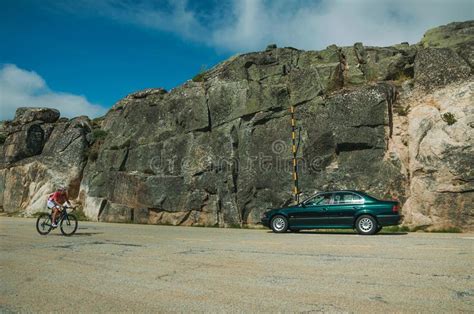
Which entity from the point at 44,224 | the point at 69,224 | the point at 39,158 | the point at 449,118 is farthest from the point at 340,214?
the point at 39,158

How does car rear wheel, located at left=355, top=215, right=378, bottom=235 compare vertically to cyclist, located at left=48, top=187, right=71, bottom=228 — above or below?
below

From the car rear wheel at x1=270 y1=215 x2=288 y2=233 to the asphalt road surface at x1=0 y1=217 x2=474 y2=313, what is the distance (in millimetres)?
4973

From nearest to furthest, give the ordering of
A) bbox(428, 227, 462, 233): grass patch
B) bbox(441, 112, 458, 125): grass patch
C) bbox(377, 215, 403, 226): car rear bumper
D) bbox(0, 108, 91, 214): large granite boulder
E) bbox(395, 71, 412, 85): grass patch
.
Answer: bbox(377, 215, 403, 226): car rear bumper < bbox(428, 227, 462, 233): grass patch < bbox(441, 112, 458, 125): grass patch < bbox(395, 71, 412, 85): grass patch < bbox(0, 108, 91, 214): large granite boulder

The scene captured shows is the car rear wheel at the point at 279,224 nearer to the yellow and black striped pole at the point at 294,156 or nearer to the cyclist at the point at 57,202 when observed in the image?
the yellow and black striped pole at the point at 294,156

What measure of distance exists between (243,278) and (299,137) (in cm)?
1456

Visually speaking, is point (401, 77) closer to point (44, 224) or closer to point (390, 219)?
point (390, 219)

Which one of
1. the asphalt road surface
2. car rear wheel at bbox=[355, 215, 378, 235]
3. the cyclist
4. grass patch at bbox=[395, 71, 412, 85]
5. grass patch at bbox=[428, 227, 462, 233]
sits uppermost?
grass patch at bbox=[395, 71, 412, 85]

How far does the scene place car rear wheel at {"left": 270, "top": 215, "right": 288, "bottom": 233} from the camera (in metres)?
16.2

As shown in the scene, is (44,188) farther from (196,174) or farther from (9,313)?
(9,313)

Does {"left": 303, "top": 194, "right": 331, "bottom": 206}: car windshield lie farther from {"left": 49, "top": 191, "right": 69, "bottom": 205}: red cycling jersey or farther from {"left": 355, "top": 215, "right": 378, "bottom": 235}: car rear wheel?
{"left": 49, "top": 191, "right": 69, "bottom": 205}: red cycling jersey

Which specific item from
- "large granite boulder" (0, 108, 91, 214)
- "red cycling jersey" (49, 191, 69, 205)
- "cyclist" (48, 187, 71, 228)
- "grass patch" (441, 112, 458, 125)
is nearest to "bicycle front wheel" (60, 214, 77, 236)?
"cyclist" (48, 187, 71, 228)

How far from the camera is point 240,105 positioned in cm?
2316

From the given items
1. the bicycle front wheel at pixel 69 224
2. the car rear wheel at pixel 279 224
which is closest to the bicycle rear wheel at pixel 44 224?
the bicycle front wheel at pixel 69 224

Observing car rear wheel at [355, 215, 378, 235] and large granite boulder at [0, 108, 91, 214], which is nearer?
car rear wheel at [355, 215, 378, 235]
